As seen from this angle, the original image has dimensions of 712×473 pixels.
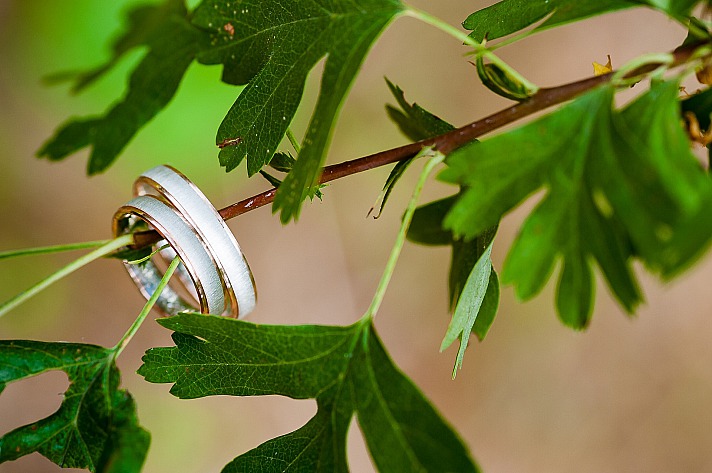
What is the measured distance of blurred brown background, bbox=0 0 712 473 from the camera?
4.98 feet

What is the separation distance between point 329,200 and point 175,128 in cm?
40

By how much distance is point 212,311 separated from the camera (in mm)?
621

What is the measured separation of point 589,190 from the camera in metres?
0.40

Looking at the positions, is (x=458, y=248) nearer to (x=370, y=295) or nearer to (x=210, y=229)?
(x=210, y=229)

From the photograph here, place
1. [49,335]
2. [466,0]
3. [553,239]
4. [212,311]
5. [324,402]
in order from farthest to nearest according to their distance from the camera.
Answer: [466,0]
[49,335]
[212,311]
[324,402]
[553,239]

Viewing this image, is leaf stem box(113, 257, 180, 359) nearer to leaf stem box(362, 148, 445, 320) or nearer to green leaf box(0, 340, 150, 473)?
green leaf box(0, 340, 150, 473)

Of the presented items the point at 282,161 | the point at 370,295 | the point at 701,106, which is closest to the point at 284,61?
the point at 282,161

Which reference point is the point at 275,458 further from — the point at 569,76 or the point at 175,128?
the point at 569,76

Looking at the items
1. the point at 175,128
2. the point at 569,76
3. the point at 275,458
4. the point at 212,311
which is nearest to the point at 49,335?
the point at 175,128

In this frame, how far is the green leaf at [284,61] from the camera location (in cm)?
46

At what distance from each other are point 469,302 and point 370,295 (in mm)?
1079

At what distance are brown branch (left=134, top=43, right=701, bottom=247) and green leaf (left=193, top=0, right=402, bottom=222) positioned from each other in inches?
2.4

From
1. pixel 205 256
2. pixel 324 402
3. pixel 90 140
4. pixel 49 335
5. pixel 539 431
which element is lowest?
pixel 539 431

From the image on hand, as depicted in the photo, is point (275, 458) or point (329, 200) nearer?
point (275, 458)
